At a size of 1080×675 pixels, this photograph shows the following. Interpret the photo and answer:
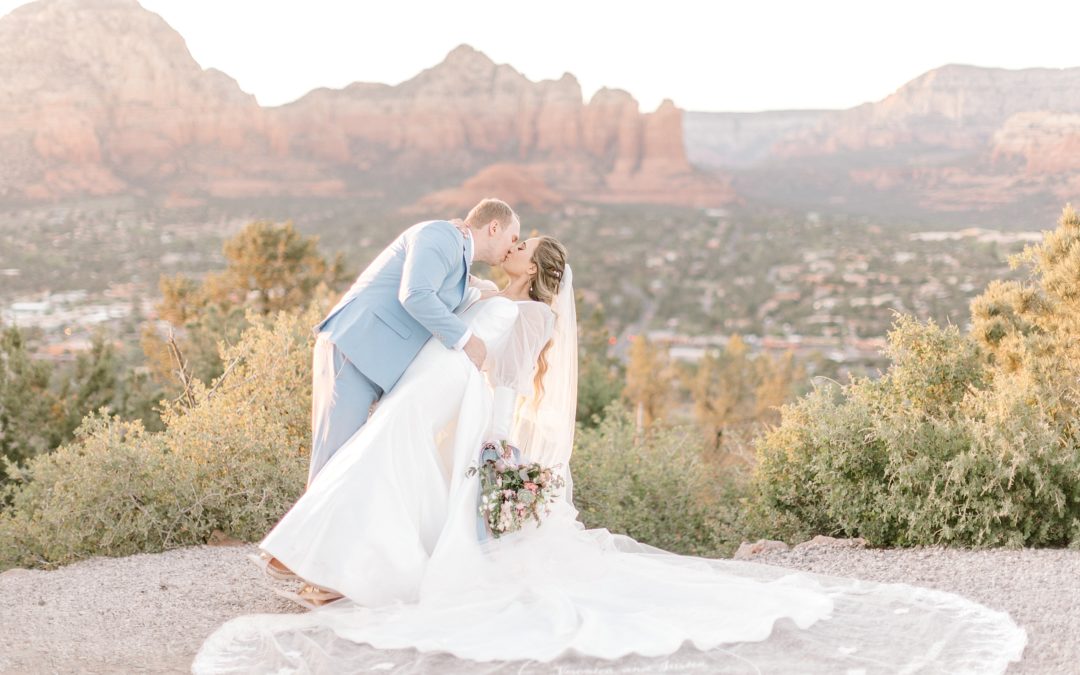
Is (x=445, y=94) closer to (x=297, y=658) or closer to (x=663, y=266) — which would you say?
(x=663, y=266)

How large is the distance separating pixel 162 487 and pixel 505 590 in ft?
12.7

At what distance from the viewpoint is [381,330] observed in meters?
4.80

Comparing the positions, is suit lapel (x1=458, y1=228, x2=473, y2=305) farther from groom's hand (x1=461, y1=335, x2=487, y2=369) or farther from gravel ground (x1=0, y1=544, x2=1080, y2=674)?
gravel ground (x1=0, y1=544, x2=1080, y2=674)

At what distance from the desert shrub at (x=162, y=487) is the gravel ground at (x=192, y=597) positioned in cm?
58

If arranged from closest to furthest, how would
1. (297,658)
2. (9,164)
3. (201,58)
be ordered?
(297,658) < (9,164) < (201,58)

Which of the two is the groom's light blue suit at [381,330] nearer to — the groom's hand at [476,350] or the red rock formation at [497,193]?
the groom's hand at [476,350]

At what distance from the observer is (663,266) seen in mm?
52094

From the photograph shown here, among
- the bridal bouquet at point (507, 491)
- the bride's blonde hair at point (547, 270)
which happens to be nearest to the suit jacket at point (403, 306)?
the bride's blonde hair at point (547, 270)

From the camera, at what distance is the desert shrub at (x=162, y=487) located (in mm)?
7355

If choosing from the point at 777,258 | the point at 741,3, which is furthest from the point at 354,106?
the point at 777,258

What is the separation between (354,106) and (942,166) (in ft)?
151

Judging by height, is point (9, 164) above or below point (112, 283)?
above

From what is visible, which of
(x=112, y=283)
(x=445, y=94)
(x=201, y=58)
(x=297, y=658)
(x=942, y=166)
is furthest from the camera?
(x=445, y=94)

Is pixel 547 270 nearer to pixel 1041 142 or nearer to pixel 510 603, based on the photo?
pixel 510 603
